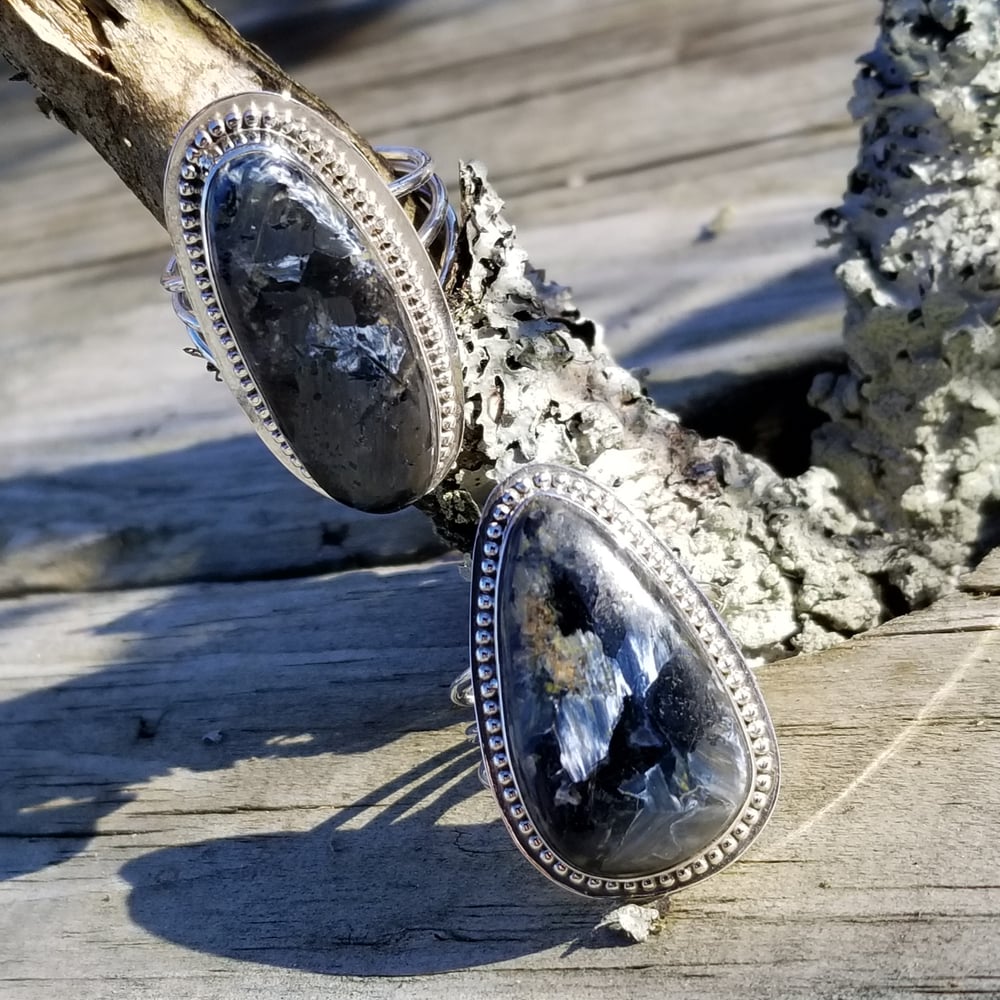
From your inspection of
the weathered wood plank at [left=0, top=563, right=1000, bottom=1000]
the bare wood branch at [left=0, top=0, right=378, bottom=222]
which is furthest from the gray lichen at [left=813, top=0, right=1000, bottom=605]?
the bare wood branch at [left=0, top=0, right=378, bottom=222]

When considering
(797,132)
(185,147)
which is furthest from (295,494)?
(797,132)

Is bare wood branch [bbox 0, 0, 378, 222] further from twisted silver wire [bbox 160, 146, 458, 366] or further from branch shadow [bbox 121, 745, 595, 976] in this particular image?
branch shadow [bbox 121, 745, 595, 976]

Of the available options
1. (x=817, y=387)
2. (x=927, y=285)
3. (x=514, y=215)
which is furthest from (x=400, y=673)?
(x=514, y=215)

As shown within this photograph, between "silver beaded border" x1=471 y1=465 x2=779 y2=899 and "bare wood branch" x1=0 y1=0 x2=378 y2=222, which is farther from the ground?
"bare wood branch" x1=0 y1=0 x2=378 y2=222

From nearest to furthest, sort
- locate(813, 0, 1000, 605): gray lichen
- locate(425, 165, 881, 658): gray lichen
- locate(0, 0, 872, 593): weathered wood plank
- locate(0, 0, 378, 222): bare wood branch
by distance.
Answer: locate(0, 0, 378, 222): bare wood branch → locate(425, 165, 881, 658): gray lichen → locate(813, 0, 1000, 605): gray lichen → locate(0, 0, 872, 593): weathered wood plank

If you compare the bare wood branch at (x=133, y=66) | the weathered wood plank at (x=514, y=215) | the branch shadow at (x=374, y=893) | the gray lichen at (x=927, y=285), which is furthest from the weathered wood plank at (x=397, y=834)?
the bare wood branch at (x=133, y=66)

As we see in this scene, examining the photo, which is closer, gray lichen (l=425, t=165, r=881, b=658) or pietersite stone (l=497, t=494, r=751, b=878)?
pietersite stone (l=497, t=494, r=751, b=878)

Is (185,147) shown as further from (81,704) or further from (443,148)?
(443,148)
